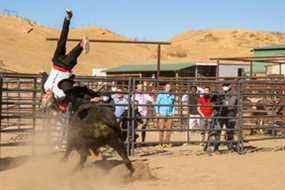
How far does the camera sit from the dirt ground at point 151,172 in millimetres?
8672

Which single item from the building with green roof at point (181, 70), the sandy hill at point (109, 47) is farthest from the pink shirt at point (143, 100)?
the sandy hill at point (109, 47)

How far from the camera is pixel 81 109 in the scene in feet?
29.6

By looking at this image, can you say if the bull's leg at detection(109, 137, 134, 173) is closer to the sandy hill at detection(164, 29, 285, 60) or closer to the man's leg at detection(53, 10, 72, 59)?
the man's leg at detection(53, 10, 72, 59)

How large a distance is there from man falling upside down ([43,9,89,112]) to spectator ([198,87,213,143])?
4103 mm

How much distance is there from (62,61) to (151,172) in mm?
2234

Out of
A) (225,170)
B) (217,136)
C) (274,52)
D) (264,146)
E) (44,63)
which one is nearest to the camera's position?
(225,170)

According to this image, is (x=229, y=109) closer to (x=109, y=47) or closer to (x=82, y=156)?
(x=82, y=156)

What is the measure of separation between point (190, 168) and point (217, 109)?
276cm

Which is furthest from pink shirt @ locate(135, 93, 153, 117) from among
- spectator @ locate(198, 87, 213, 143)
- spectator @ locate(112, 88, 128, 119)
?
spectator @ locate(198, 87, 213, 143)

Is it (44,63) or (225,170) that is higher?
(44,63)

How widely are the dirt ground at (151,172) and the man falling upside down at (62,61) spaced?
3.85 ft

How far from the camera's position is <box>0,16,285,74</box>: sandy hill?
2316 inches

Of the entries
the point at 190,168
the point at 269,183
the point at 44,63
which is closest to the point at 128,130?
the point at 190,168

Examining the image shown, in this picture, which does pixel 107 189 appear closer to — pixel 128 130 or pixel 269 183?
pixel 269 183
